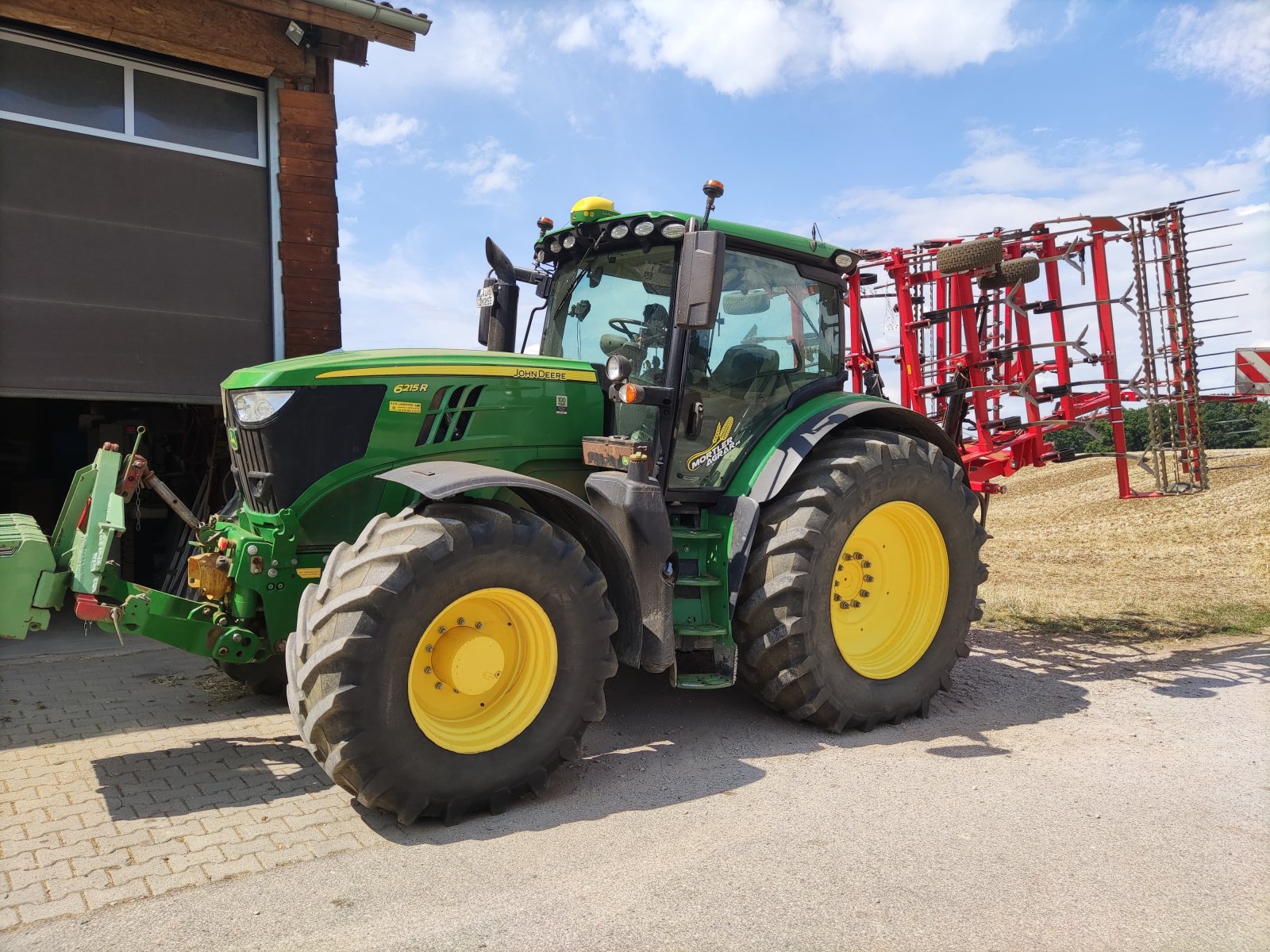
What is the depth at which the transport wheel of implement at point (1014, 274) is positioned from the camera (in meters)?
5.90

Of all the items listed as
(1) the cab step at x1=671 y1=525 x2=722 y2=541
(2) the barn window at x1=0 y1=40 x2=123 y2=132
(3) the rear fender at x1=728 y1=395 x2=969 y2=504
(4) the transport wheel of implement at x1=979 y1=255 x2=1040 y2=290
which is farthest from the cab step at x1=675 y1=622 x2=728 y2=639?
(2) the barn window at x1=0 y1=40 x2=123 y2=132

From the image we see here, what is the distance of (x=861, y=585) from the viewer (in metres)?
4.71

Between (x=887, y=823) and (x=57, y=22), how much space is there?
6.93 m

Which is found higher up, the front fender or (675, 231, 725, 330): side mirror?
(675, 231, 725, 330): side mirror

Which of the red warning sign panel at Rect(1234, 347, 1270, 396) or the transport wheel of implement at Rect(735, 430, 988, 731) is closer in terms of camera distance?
the transport wheel of implement at Rect(735, 430, 988, 731)

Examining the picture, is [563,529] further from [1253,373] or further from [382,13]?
[1253,373]

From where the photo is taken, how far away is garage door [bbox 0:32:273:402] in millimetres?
6102

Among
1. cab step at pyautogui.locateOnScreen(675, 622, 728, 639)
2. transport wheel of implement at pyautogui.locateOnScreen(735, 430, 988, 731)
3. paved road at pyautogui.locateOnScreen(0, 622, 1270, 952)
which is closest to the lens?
paved road at pyautogui.locateOnScreen(0, 622, 1270, 952)

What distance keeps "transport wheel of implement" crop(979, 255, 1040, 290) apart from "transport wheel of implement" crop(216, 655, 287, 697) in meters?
4.87

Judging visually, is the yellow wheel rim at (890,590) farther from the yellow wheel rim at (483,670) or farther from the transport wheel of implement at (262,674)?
the transport wheel of implement at (262,674)

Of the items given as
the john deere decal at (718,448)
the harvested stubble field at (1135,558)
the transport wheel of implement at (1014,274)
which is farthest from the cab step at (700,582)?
the harvested stubble field at (1135,558)

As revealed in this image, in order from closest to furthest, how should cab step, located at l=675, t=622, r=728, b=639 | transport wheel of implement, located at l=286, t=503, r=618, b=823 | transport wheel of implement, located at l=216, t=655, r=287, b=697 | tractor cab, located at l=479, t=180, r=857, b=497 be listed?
transport wheel of implement, located at l=286, t=503, r=618, b=823 → cab step, located at l=675, t=622, r=728, b=639 → tractor cab, located at l=479, t=180, r=857, b=497 → transport wheel of implement, located at l=216, t=655, r=287, b=697

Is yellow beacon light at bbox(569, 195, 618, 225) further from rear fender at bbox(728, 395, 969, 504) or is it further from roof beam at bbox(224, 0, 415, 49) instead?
roof beam at bbox(224, 0, 415, 49)

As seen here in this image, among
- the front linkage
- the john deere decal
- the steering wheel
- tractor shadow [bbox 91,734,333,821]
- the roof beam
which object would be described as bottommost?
tractor shadow [bbox 91,734,333,821]
